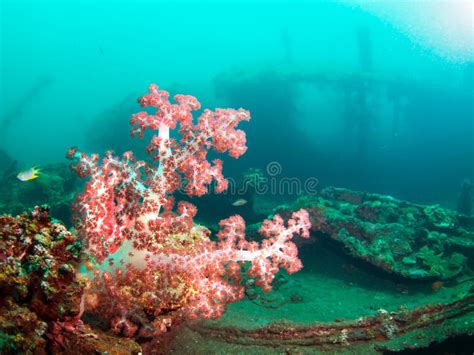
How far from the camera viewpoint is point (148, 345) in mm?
3148

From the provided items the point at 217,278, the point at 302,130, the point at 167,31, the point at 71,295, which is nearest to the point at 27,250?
the point at 71,295

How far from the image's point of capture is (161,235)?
3615 mm

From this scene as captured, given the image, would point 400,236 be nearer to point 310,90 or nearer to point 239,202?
point 239,202

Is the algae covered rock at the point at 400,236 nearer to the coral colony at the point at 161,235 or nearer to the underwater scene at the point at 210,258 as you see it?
the underwater scene at the point at 210,258

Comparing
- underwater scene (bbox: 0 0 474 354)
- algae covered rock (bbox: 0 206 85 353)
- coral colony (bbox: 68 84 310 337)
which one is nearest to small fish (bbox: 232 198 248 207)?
underwater scene (bbox: 0 0 474 354)

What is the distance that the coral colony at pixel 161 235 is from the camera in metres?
3.23

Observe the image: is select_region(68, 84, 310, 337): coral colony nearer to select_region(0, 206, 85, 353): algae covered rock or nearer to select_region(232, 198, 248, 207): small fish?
select_region(0, 206, 85, 353): algae covered rock

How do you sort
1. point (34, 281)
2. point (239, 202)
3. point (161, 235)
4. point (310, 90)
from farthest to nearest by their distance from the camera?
point (310, 90)
point (239, 202)
point (161, 235)
point (34, 281)

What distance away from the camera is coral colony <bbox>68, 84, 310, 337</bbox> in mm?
3232

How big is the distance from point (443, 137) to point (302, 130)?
2008cm

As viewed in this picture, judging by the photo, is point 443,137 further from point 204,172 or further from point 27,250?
point 27,250

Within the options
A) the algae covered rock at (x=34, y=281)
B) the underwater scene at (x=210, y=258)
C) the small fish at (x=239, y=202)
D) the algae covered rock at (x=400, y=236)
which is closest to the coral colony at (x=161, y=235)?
the underwater scene at (x=210, y=258)

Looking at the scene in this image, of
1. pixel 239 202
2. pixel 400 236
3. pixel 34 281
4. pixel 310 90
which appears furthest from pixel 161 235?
pixel 310 90

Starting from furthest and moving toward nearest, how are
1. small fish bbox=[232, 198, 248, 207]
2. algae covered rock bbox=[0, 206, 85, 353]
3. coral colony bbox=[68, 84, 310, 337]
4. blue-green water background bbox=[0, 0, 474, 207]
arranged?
blue-green water background bbox=[0, 0, 474, 207] < small fish bbox=[232, 198, 248, 207] < coral colony bbox=[68, 84, 310, 337] < algae covered rock bbox=[0, 206, 85, 353]
